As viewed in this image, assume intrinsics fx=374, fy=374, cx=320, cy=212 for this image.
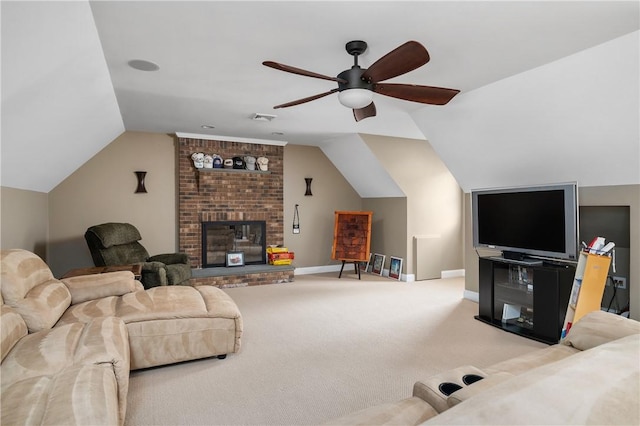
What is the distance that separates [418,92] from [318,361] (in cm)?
221

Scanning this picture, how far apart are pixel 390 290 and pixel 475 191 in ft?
6.46

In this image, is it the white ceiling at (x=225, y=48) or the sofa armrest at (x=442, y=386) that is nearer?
the sofa armrest at (x=442, y=386)

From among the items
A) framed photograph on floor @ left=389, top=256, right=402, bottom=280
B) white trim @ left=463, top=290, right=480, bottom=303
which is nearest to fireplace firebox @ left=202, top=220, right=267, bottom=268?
framed photograph on floor @ left=389, top=256, right=402, bottom=280

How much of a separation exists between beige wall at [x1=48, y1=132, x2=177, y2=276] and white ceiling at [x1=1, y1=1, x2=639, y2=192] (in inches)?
47.3

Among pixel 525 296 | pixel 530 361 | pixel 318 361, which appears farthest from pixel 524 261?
pixel 318 361

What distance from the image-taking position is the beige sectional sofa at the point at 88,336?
1.54 m

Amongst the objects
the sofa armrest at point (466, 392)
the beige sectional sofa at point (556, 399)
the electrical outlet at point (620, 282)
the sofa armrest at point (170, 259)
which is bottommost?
the electrical outlet at point (620, 282)

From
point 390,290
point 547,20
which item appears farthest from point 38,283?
point 390,290

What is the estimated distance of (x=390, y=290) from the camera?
5.53 meters

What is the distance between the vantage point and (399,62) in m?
2.24

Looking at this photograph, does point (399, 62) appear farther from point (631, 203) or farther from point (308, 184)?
point (308, 184)

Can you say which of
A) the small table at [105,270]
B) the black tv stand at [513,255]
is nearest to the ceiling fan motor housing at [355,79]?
the black tv stand at [513,255]

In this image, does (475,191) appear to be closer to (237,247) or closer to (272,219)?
(272,219)

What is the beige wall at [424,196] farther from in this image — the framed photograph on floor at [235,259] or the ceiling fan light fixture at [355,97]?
the ceiling fan light fixture at [355,97]
